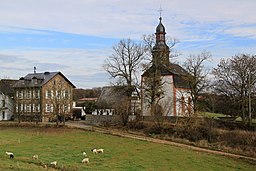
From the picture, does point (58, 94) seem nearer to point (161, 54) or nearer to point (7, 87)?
point (7, 87)

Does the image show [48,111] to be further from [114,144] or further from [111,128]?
[114,144]

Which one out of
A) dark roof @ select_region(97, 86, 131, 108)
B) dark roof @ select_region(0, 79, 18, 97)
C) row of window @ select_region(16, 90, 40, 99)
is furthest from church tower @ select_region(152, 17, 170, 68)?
dark roof @ select_region(0, 79, 18, 97)

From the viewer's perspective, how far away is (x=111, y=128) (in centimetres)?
4812

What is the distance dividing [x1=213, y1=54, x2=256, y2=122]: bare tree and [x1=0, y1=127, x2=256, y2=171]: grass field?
17222mm

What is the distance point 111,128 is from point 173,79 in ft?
41.4

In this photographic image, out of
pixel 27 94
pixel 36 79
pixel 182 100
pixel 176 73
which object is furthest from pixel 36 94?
pixel 182 100

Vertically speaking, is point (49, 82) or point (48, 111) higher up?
point (49, 82)

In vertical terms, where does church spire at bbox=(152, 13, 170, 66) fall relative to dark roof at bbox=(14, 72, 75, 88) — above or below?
above

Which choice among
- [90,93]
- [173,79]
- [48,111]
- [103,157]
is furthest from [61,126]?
[90,93]

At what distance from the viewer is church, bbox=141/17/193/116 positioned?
5031 centimetres

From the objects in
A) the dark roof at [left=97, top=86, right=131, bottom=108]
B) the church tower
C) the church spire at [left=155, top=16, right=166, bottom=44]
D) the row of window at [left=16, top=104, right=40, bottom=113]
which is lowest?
the row of window at [left=16, top=104, right=40, bottom=113]

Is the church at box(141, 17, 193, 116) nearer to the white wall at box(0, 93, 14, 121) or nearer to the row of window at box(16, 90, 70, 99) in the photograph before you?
the row of window at box(16, 90, 70, 99)

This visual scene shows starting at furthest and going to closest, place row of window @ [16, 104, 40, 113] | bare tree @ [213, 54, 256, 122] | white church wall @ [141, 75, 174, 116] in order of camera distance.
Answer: row of window @ [16, 104, 40, 113] < white church wall @ [141, 75, 174, 116] < bare tree @ [213, 54, 256, 122]

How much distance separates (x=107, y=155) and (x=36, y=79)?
124 ft
